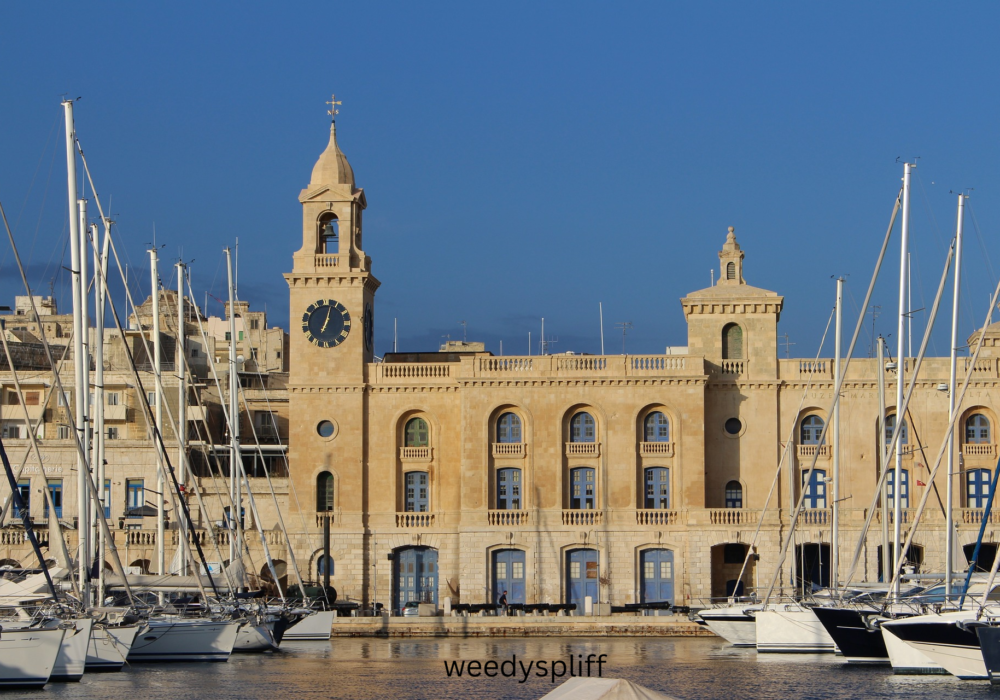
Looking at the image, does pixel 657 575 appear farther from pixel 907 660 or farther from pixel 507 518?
pixel 907 660

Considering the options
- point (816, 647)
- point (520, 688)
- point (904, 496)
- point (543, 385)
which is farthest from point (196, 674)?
point (904, 496)

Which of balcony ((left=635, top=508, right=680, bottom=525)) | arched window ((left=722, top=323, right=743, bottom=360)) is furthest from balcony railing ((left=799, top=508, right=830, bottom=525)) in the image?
arched window ((left=722, top=323, right=743, bottom=360))

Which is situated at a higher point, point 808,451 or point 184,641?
point 808,451

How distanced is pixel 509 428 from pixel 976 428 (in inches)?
726

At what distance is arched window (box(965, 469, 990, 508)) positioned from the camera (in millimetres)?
58094

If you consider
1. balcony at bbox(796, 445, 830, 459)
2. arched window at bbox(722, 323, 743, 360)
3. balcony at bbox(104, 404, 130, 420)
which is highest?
arched window at bbox(722, 323, 743, 360)

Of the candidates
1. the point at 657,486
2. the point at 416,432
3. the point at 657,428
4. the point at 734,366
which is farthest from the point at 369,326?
the point at 734,366

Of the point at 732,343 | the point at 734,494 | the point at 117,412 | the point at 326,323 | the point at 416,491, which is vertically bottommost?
the point at 734,494

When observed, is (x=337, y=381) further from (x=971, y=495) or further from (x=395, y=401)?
(x=971, y=495)

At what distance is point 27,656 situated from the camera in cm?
3538

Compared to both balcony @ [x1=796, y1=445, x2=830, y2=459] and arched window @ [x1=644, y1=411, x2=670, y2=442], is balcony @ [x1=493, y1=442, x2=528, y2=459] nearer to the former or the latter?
arched window @ [x1=644, y1=411, x2=670, y2=442]

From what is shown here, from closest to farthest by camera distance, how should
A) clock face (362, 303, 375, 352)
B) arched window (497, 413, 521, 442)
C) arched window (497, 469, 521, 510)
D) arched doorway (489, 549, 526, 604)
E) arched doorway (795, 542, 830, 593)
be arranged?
arched doorway (795, 542, 830, 593)
arched doorway (489, 549, 526, 604)
arched window (497, 469, 521, 510)
arched window (497, 413, 521, 442)
clock face (362, 303, 375, 352)

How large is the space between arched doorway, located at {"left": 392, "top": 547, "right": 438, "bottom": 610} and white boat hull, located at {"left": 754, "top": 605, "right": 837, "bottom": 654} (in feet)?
58.3

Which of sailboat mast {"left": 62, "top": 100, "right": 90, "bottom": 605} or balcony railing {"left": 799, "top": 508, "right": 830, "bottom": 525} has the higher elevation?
sailboat mast {"left": 62, "top": 100, "right": 90, "bottom": 605}
